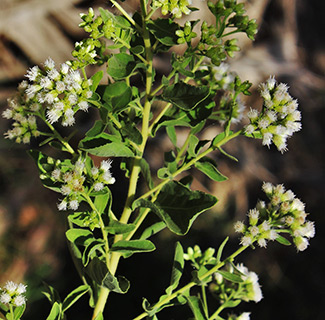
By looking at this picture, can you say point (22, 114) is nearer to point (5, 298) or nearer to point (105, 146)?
point (105, 146)

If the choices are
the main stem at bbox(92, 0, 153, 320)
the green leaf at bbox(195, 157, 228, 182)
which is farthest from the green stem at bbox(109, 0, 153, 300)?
the green leaf at bbox(195, 157, 228, 182)

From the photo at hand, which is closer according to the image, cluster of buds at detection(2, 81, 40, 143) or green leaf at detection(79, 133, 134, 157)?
green leaf at detection(79, 133, 134, 157)

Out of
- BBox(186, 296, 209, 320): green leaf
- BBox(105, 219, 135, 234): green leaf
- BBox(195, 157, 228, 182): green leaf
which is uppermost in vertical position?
BBox(105, 219, 135, 234): green leaf

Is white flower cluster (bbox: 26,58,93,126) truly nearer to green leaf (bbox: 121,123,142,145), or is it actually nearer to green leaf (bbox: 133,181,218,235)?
green leaf (bbox: 121,123,142,145)

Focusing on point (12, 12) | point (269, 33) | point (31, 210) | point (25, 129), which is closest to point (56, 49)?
point (12, 12)

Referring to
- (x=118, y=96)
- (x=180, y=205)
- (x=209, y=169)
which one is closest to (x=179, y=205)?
(x=180, y=205)

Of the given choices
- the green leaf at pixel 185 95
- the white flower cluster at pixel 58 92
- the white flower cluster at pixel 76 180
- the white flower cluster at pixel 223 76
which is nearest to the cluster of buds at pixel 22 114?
the white flower cluster at pixel 58 92

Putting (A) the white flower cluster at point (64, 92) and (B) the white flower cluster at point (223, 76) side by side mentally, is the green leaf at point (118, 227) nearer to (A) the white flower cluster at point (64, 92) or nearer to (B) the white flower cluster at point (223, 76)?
(A) the white flower cluster at point (64, 92)
